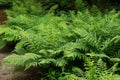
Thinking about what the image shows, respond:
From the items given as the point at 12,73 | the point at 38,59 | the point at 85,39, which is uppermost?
the point at 85,39

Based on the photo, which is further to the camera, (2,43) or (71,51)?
(2,43)

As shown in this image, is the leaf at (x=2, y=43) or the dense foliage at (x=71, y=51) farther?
the leaf at (x=2, y=43)

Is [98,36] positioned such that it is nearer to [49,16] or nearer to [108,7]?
[49,16]

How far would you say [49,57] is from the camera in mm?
5863

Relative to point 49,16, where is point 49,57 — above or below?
below

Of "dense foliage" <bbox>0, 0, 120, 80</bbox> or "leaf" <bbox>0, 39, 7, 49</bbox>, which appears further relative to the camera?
"leaf" <bbox>0, 39, 7, 49</bbox>

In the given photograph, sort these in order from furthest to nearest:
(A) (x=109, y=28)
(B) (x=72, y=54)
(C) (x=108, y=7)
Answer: (C) (x=108, y=7)
(A) (x=109, y=28)
(B) (x=72, y=54)

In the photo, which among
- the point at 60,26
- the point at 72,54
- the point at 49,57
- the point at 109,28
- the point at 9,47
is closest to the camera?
the point at 72,54

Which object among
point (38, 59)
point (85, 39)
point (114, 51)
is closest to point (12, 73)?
point (38, 59)

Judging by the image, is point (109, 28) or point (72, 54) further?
point (109, 28)

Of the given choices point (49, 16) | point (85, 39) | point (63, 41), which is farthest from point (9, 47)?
point (85, 39)

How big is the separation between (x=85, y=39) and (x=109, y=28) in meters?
0.74

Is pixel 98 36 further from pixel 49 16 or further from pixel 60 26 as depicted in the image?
pixel 49 16

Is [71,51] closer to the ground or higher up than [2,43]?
higher up
